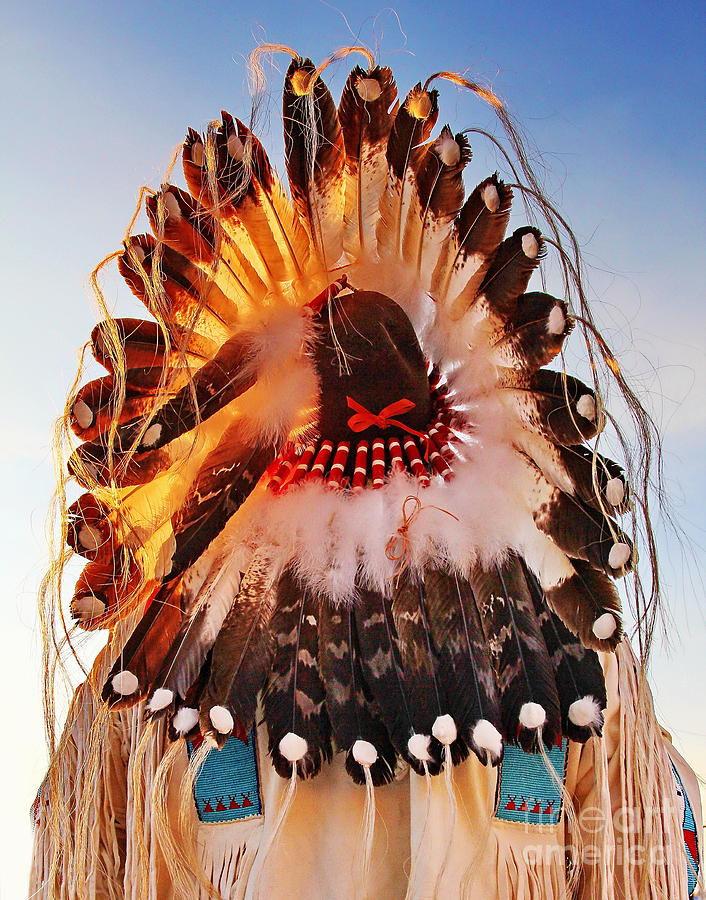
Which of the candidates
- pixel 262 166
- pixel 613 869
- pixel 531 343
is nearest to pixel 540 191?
pixel 531 343

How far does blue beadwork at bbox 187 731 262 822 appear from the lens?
1.15 meters

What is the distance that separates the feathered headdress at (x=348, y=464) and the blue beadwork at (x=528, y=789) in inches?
2.9

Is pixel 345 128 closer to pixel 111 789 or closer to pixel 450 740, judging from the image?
pixel 450 740

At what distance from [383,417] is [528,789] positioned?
0.54 meters

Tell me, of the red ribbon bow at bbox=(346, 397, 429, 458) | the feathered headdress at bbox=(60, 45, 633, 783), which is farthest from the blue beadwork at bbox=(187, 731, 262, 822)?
the red ribbon bow at bbox=(346, 397, 429, 458)

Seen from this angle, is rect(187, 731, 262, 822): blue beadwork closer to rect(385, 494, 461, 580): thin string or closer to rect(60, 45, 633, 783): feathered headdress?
rect(60, 45, 633, 783): feathered headdress

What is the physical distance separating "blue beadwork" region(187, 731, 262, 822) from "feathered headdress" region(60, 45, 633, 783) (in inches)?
4.7

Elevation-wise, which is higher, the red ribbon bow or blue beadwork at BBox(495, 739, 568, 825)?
the red ribbon bow

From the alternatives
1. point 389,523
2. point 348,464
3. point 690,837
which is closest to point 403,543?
point 389,523

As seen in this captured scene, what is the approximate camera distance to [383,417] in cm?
127

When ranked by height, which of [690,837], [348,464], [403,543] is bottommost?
[690,837]

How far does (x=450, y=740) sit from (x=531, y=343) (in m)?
0.50

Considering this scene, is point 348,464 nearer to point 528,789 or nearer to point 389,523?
point 389,523

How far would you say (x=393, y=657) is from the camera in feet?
3.60
